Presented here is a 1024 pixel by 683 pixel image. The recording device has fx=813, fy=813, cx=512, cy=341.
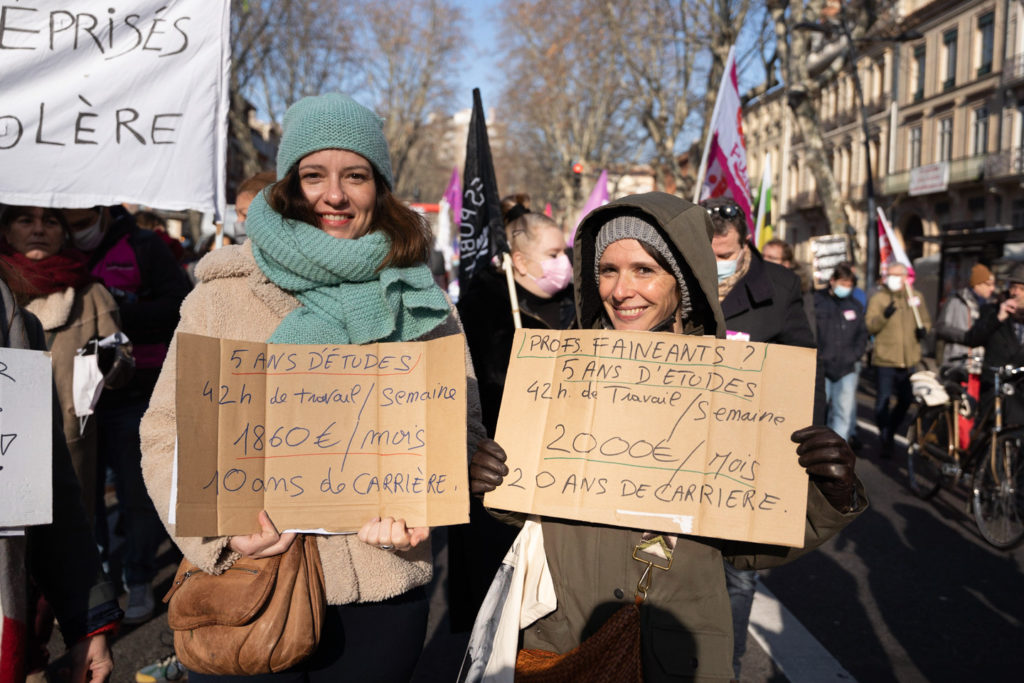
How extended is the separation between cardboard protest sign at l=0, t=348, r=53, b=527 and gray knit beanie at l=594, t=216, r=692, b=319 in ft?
4.27

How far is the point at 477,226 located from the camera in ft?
13.9

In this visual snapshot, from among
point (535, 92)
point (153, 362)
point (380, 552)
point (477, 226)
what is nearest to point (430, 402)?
point (380, 552)

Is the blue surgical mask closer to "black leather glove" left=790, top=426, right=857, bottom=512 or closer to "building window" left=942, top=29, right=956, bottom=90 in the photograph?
"black leather glove" left=790, top=426, right=857, bottom=512

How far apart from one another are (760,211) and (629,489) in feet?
24.4

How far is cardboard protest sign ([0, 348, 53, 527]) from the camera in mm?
1574

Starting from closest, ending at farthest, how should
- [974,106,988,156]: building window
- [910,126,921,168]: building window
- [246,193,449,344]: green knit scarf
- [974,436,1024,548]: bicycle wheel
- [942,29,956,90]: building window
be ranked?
[246,193,449,344]: green knit scarf, [974,436,1024,548]: bicycle wheel, [974,106,988,156]: building window, [942,29,956,90]: building window, [910,126,921,168]: building window

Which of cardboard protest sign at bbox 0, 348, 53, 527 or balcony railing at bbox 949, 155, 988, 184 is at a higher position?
balcony railing at bbox 949, 155, 988, 184

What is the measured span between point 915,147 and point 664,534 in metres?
43.7

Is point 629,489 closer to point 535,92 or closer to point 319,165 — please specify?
point 319,165

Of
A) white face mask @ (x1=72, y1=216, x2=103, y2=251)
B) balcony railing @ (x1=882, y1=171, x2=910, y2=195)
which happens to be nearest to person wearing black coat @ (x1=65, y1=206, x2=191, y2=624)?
white face mask @ (x1=72, y1=216, x2=103, y2=251)

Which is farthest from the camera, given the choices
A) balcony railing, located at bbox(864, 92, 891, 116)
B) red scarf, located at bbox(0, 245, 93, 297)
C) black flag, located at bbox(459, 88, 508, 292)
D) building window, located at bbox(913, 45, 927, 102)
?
balcony railing, located at bbox(864, 92, 891, 116)

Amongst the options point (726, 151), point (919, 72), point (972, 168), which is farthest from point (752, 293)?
point (919, 72)

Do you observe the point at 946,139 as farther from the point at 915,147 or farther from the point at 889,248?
the point at 889,248

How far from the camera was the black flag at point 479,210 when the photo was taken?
4.12 m
